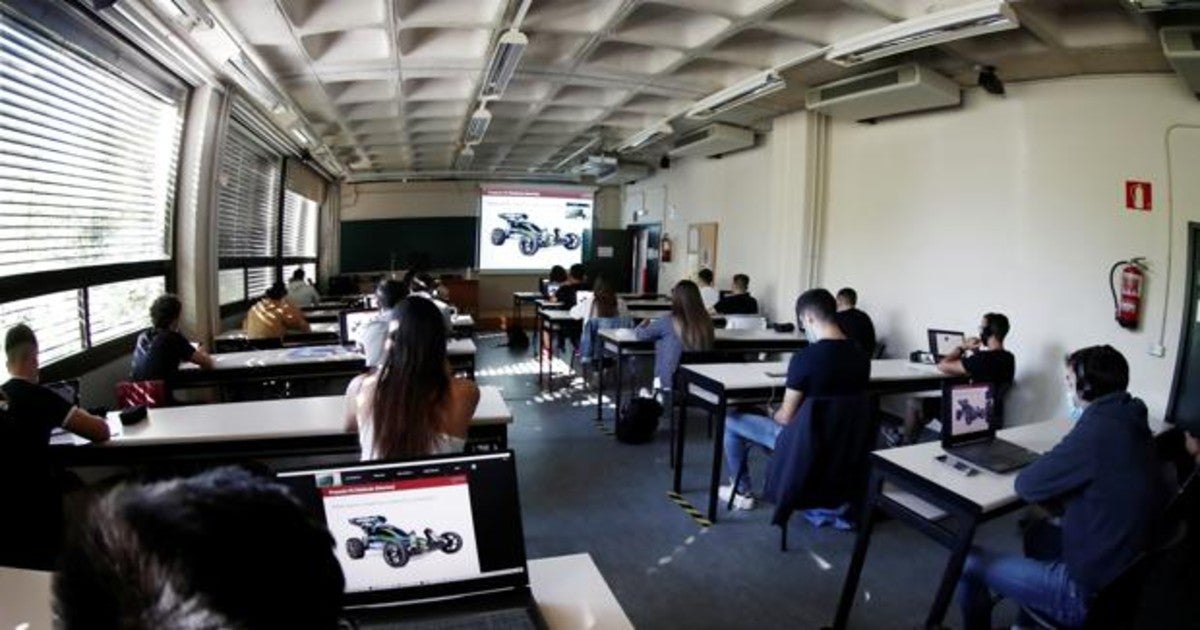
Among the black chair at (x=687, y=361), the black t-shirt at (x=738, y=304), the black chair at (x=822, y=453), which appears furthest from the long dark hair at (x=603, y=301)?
the black chair at (x=822, y=453)

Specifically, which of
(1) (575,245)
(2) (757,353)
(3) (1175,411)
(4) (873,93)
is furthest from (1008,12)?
(1) (575,245)

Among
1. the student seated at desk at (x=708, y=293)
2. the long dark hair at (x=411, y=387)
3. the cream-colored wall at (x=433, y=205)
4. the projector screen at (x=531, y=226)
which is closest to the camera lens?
the long dark hair at (x=411, y=387)

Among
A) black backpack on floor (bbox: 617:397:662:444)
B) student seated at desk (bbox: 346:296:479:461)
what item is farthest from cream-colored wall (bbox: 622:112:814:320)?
student seated at desk (bbox: 346:296:479:461)

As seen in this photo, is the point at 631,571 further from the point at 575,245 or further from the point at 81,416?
the point at 575,245

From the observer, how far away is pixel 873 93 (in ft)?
16.1

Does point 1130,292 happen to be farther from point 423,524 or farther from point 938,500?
point 423,524

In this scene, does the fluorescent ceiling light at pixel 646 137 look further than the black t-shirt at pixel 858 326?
Yes

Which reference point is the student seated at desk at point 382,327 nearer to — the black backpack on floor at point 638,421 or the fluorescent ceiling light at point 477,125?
the black backpack on floor at point 638,421

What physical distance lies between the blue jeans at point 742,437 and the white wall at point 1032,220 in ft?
8.62

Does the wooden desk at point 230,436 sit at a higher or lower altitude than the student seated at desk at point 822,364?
lower

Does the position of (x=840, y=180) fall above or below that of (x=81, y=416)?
above

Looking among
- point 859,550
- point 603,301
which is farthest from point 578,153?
point 859,550

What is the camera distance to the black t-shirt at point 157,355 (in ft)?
12.2

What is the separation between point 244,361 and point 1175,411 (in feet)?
20.5
